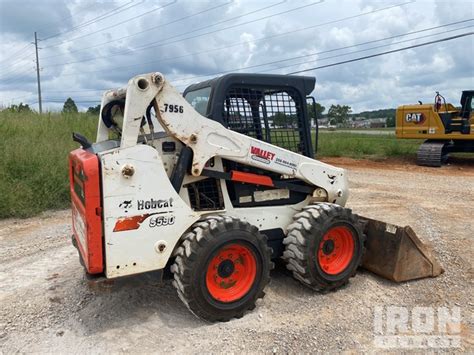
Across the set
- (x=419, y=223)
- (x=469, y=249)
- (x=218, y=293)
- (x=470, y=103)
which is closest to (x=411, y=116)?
(x=470, y=103)

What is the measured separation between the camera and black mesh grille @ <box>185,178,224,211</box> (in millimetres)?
3861

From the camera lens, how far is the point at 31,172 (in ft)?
27.1

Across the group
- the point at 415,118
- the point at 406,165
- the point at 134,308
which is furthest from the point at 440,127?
the point at 134,308

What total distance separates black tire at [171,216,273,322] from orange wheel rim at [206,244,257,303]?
0.04 ft

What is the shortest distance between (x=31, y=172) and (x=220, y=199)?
18.9 ft

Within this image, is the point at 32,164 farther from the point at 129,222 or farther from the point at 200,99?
the point at 129,222

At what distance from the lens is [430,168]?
14.1 metres

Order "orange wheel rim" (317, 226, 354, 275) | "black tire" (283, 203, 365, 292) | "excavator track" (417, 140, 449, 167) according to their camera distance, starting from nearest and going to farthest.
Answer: "black tire" (283, 203, 365, 292), "orange wheel rim" (317, 226, 354, 275), "excavator track" (417, 140, 449, 167)

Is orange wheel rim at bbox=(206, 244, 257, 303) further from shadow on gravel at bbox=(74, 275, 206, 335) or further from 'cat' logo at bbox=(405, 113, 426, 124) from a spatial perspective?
'cat' logo at bbox=(405, 113, 426, 124)

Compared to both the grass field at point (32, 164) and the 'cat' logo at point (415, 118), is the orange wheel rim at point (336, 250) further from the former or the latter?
the 'cat' logo at point (415, 118)

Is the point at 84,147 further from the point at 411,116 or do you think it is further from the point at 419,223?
the point at 411,116

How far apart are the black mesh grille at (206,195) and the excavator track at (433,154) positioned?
40.1 ft

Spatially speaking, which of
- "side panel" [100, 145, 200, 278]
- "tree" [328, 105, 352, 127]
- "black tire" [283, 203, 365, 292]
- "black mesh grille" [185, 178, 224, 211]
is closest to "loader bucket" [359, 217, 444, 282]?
"black tire" [283, 203, 365, 292]

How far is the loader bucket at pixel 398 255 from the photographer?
427 centimetres
